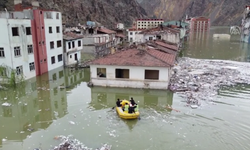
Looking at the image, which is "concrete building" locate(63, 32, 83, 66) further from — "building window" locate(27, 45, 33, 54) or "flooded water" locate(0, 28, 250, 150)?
"flooded water" locate(0, 28, 250, 150)

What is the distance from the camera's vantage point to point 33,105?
1700 cm

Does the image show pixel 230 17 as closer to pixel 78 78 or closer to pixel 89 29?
pixel 89 29

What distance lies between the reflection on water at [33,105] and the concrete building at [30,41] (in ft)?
6.03

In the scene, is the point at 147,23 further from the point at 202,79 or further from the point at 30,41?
the point at 30,41

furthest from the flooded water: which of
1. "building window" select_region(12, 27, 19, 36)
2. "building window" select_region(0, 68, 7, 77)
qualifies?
"building window" select_region(12, 27, 19, 36)

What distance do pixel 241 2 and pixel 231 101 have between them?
201758 millimetres

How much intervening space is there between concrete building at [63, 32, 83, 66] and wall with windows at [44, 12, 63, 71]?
834 millimetres

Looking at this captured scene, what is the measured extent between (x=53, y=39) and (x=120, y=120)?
1774 cm

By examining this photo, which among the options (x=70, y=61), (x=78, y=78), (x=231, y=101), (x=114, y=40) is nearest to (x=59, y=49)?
(x=70, y=61)

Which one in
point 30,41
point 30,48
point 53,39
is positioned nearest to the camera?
point 30,41

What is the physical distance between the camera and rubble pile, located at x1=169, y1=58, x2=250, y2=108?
17969 mm

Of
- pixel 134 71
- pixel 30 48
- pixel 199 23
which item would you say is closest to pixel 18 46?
pixel 30 48

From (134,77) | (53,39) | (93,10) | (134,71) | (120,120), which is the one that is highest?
(93,10)

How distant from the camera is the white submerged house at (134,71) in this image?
1902cm
